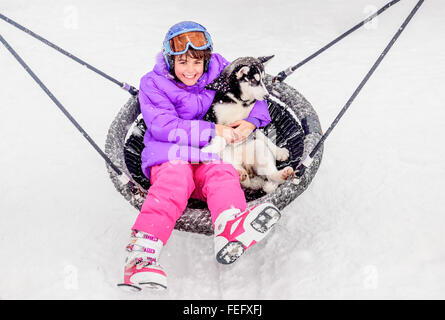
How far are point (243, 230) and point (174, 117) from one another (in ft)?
2.21

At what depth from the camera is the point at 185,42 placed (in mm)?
1821

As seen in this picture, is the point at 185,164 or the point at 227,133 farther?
the point at 227,133

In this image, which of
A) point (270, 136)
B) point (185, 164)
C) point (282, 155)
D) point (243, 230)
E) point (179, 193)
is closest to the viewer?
point (243, 230)

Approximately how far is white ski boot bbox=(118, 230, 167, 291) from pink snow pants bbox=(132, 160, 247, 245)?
1.3 inches

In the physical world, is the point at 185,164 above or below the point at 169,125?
below

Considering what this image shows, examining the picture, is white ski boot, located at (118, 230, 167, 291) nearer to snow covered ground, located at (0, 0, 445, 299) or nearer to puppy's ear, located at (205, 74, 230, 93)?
snow covered ground, located at (0, 0, 445, 299)

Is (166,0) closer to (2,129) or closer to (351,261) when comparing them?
(2,129)

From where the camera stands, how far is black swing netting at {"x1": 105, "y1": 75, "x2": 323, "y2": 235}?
5.62ft

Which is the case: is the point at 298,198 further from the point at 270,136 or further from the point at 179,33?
the point at 179,33

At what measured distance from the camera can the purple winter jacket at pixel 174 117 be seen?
1.85m

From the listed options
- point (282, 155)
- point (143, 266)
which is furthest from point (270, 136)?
point (143, 266)

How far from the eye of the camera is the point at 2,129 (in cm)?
304

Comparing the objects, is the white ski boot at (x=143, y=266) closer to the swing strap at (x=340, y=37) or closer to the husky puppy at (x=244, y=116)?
the husky puppy at (x=244, y=116)
